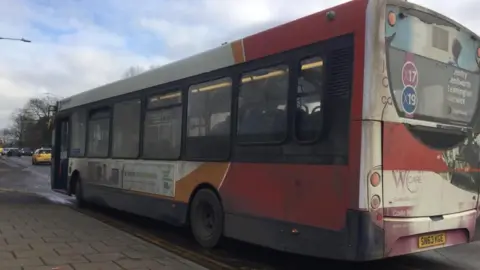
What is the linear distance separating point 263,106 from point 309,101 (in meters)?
0.88

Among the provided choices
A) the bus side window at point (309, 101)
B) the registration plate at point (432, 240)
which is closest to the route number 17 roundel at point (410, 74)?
the bus side window at point (309, 101)

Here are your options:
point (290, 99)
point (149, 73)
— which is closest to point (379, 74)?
point (290, 99)

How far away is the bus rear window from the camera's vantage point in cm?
571

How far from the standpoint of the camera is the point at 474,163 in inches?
261

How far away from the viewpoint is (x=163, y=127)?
9.17 m

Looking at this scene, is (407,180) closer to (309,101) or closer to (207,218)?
(309,101)

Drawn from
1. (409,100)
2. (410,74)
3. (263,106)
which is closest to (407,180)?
(409,100)

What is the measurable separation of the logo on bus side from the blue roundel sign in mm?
701

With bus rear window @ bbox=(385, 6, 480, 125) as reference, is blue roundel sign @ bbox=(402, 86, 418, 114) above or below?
below

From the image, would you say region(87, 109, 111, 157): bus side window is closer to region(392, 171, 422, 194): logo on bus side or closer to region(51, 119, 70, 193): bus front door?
region(51, 119, 70, 193): bus front door

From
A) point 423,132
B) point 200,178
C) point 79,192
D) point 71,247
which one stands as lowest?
point 71,247

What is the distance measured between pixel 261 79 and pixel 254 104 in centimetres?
35

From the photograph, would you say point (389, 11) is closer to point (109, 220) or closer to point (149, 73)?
point (149, 73)

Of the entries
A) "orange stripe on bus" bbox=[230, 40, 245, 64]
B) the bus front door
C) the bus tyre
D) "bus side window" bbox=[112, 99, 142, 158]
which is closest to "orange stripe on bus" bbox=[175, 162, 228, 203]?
"orange stripe on bus" bbox=[230, 40, 245, 64]
